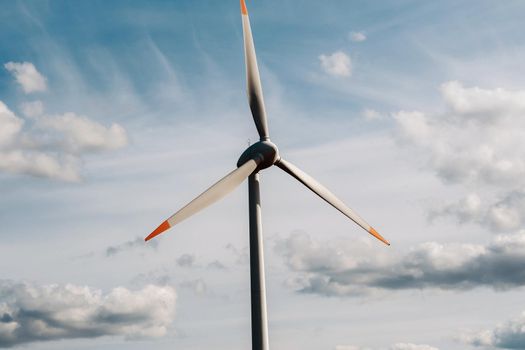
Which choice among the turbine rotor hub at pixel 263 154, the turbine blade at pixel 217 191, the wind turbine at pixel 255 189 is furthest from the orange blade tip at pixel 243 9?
the turbine blade at pixel 217 191

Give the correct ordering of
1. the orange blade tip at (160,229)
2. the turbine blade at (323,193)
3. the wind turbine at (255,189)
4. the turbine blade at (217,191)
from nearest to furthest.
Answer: the orange blade tip at (160,229) < the turbine blade at (217,191) < the wind turbine at (255,189) < the turbine blade at (323,193)

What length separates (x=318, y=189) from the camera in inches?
1962

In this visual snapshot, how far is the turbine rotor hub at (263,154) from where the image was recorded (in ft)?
150

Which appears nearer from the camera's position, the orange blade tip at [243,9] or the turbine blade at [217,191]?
the turbine blade at [217,191]

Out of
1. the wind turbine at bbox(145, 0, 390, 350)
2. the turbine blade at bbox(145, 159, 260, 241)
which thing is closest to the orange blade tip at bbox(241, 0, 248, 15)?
the wind turbine at bbox(145, 0, 390, 350)

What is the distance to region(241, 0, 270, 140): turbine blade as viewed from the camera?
4856 cm

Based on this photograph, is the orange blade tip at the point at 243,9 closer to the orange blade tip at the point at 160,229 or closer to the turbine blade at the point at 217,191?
the turbine blade at the point at 217,191

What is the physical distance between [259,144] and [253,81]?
597 centimetres

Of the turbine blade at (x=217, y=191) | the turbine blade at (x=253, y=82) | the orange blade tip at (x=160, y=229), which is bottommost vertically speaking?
the orange blade tip at (x=160, y=229)

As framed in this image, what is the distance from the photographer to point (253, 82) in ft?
163

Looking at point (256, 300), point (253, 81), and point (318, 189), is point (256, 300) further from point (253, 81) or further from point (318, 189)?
point (253, 81)

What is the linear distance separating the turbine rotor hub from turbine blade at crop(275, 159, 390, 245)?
1.70m

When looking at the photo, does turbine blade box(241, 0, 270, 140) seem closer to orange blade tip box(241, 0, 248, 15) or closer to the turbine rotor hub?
orange blade tip box(241, 0, 248, 15)

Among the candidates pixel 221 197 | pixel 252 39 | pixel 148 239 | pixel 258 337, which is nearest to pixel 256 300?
pixel 258 337
